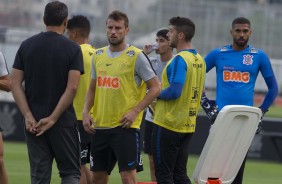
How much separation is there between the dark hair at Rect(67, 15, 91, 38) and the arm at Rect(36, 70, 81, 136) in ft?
9.36

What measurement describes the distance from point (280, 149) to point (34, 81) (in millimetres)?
11995

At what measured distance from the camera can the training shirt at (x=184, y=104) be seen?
974 cm

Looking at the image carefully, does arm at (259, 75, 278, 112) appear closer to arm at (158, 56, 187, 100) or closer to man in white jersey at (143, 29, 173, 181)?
arm at (158, 56, 187, 100)

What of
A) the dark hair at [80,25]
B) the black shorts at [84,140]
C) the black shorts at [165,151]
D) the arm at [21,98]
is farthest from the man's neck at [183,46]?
the arm at [21,98]

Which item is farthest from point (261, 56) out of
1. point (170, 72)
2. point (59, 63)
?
point (59, 63)

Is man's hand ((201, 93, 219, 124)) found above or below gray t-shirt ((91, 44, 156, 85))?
below

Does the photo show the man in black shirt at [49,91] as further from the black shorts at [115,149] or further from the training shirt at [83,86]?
the training shirt at [83,86]

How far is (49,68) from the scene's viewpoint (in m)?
8.45

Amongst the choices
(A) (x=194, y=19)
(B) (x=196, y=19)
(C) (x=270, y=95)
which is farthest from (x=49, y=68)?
(B) (x=196, y=19)

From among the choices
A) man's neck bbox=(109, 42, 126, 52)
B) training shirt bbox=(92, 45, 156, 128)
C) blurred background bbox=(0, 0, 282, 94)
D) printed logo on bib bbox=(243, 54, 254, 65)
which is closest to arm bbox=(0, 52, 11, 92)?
training shirt bbox=(92, 45, 156, 128)

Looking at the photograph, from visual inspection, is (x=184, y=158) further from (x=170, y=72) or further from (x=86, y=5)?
(x=86, y=5)

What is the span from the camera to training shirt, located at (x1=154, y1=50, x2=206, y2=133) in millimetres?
9742

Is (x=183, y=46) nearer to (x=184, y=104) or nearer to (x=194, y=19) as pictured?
(x=184, y=104)

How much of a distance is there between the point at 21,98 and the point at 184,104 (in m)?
2.00
